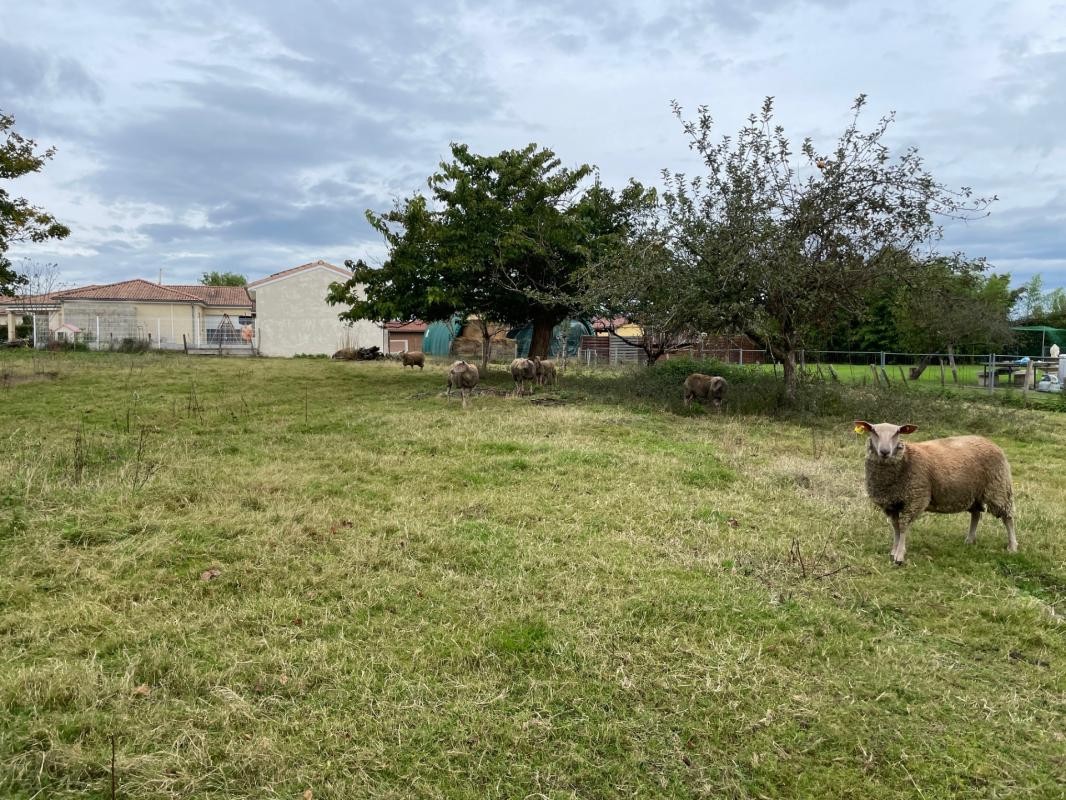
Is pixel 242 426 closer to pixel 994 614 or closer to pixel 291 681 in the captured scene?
pixel 291 681

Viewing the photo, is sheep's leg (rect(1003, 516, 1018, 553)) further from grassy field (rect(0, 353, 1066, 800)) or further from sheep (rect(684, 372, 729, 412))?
sheep (rect(684, 372, 729, 412))

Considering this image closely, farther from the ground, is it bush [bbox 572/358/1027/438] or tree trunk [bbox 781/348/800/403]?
tree trunk [bbox 781/348/800/403]

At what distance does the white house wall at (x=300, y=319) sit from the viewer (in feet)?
121

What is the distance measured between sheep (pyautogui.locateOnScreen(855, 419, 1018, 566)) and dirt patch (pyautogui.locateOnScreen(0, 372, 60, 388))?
1686 cm

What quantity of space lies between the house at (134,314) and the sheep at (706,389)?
31.6 metres

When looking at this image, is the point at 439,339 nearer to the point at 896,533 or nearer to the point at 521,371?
the point at 521,371

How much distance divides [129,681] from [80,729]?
344 millimetres

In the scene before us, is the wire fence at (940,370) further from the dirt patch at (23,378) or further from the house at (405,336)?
the house at (405,336)

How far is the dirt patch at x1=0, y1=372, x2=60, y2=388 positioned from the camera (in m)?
14.8

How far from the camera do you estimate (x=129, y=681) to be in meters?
3.20

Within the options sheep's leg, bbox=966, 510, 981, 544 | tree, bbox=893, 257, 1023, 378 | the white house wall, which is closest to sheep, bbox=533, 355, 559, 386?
tree, bbox=893, 257, 1023, 378

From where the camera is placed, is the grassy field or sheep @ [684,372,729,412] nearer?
the grassy field

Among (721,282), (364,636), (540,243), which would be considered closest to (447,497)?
(364,636)

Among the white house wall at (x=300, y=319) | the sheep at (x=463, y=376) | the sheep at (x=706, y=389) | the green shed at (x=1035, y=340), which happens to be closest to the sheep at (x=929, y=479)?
the sheep at (x=706, y=389)
